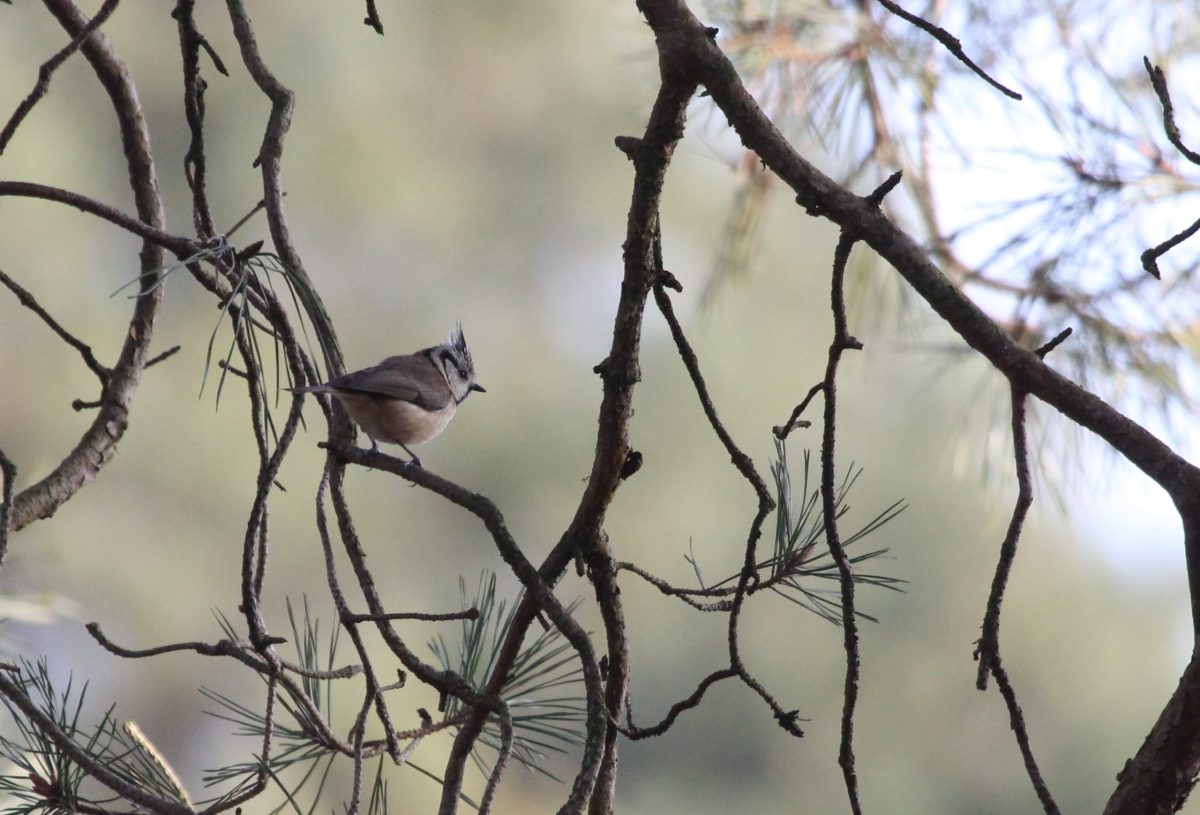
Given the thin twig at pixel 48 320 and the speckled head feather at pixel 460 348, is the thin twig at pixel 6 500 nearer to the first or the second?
the thin twig at pixel 48 320

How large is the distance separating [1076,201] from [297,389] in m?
1.53

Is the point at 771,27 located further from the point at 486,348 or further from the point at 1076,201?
the point at 486,348

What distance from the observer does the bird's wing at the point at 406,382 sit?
2.25 m

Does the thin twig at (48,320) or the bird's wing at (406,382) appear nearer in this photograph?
the thin twig at (48,320)

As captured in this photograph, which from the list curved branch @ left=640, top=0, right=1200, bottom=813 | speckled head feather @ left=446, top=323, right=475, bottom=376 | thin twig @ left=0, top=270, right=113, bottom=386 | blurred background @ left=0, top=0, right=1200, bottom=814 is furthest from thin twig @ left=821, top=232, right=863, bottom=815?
blurred background @ left=0, top=0, right=1200, bottom=814

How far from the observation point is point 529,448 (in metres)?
8.45

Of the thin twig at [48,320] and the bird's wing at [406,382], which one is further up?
the bird's wing at [406,382]

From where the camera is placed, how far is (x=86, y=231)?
837 cm

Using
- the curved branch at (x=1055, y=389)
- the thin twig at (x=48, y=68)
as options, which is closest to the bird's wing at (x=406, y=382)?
the thin twig at (x=48, y=68)

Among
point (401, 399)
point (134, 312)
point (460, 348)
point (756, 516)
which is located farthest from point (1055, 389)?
point (460, 348)

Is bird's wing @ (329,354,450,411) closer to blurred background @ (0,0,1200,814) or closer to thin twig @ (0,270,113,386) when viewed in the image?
thin twig @ (0,270,113,386)

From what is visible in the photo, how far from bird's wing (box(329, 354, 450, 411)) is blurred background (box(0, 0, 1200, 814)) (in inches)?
152

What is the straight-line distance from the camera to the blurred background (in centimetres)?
723

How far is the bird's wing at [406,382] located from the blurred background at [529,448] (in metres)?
3.86
